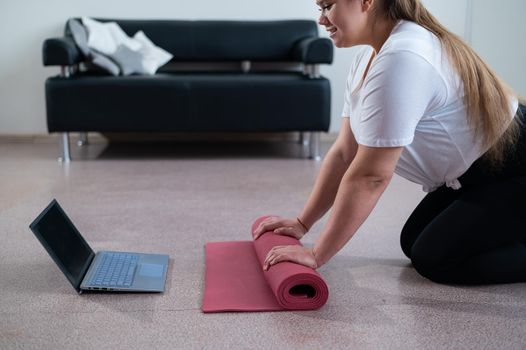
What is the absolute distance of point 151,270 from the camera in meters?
1.89

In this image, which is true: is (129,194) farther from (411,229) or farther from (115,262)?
(411,229)

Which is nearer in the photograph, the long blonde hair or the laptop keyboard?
the long blonde hair

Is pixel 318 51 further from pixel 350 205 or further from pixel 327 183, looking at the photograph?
pixel 350 205

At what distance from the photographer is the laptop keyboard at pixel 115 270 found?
5.83 feet

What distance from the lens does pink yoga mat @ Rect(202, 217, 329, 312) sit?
64.1 inches

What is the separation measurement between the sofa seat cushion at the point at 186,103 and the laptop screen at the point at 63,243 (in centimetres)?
173

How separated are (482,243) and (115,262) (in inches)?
40.6

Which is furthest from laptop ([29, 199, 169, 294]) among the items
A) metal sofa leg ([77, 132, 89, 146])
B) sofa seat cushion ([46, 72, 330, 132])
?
metal sofa leg ([77, 132, 89, 146])

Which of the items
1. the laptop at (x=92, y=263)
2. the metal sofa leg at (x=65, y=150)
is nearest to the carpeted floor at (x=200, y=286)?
the laptop at (x=92, y=263)

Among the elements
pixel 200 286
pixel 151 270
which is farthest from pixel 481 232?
pixel 151 270

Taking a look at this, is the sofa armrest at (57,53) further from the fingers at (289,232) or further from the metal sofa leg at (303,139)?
the fingers at (289,232)

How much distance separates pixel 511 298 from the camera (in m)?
1.74

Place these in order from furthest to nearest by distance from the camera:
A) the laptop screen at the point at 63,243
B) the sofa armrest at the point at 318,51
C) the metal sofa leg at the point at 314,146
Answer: the metal sofa leg at the point at 314,146 < the sofa armrest at the point at 318,51 < the laptop screen at the point at 63,243

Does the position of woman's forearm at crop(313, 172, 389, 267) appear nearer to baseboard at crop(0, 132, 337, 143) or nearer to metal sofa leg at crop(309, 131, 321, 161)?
metal sofa leg at crop(309, 131, 321, 161)
